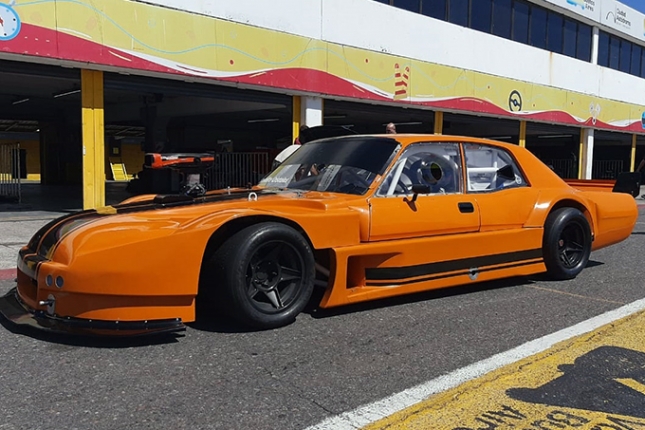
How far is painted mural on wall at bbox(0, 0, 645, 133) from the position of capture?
943 centimetres

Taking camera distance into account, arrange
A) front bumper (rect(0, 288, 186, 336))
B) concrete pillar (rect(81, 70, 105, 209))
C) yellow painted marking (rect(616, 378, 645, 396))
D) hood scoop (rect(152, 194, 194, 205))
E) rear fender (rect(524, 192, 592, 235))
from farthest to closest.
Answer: concrete pillar (rect(81, 70, 105, 209)) → rear fender (rect(524, 192, 592, 235)) → hood scoop (rect(152, 194, 194, 205)) → front bumper (rect(0, 288, 186, 336)) → yellow painted marking (rect(616, 378, 645, 396))

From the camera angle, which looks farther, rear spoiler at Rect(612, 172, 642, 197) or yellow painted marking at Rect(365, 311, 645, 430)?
rear spoiler at Rect(612, 172, 642, 197)

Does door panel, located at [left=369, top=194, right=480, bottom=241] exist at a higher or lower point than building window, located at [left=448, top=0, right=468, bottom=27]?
lower

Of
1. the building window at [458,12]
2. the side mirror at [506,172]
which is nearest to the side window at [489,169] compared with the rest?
the side mirror at [506,172]

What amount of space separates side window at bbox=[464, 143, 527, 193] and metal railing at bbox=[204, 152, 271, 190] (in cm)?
1091

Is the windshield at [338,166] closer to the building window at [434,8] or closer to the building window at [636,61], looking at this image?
the building window at [434,8]

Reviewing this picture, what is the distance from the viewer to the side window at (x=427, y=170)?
462cm

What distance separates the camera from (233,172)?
16500mm

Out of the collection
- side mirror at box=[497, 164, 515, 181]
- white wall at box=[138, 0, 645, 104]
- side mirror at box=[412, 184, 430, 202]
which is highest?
white wall at box=[138, 0, 645, 104]

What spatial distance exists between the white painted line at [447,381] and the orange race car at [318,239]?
1.03 meters

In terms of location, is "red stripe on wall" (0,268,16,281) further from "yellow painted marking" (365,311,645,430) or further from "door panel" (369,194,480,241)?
"yellow painted marking" (365,311,645,430)

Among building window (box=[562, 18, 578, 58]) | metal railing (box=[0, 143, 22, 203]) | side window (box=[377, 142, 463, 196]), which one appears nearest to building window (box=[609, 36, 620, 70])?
building window (box=[562, 18, 578, 58])

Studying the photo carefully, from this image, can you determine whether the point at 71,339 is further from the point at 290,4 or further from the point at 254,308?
the point at 290,4

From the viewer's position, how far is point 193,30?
36.6ft
